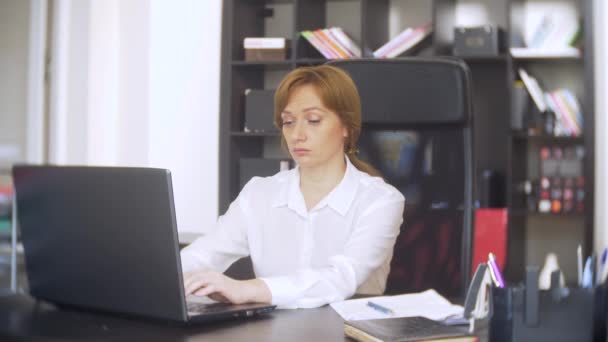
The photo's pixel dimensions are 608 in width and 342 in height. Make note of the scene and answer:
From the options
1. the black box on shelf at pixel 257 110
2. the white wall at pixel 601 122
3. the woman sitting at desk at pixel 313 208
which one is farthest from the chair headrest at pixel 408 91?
the white wall at pixel 601 122

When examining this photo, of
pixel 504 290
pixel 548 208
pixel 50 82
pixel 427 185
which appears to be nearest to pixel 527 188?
pixel 548 208

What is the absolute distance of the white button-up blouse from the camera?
1.42 meters

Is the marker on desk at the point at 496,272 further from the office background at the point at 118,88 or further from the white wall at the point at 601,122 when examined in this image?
the white wall at the point at 601,122

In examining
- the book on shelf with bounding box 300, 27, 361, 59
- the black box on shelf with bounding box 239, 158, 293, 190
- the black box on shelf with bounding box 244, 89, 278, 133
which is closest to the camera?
the black box on shelf with bounding box 239, 158, 293, 190

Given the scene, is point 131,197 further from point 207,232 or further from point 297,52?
point 297,52

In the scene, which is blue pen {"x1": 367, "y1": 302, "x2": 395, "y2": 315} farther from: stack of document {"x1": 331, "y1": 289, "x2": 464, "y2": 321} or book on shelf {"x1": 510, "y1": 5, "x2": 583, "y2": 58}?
book on shelf {"x1": 510, "y1": 5, "x2": 583, "y2": 58}

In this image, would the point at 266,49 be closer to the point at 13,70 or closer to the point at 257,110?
the point at 257,110

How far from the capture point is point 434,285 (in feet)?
5.43

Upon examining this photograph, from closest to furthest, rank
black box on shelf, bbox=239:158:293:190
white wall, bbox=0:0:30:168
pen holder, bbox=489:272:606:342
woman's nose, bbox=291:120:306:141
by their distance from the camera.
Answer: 1. pen holder, bbox=489:272:606:342
2. woman's nose, bbox=291:120:306:141
3. black box on shelf, bbox=239:158:293:190
4. white wall, bbox=0:0:30:168

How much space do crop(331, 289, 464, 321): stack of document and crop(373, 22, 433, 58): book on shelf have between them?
221 centimetres

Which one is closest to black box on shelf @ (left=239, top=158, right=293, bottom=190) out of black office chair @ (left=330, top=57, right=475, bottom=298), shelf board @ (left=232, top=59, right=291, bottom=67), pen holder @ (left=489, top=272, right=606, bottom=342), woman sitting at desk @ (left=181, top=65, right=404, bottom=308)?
woman sitting at desk @ (left=181, top=65, right=404, bottom=308)

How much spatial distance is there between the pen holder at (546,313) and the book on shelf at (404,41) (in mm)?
2532

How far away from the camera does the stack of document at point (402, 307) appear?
1098 millimetres

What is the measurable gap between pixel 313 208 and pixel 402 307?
348 mm
